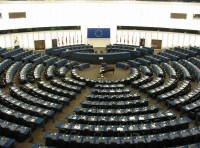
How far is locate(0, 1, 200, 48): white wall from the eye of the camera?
39625 mm

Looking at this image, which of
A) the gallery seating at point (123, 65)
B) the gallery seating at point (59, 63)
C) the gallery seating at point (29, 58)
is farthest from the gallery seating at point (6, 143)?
the gallery seating at point (123, 65)

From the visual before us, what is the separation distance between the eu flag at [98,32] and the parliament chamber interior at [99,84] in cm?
17

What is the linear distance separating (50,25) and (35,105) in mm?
23216

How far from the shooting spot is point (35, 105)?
21.4 metres

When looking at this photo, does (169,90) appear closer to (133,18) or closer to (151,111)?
(151,111)

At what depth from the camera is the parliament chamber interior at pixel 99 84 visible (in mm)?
17641

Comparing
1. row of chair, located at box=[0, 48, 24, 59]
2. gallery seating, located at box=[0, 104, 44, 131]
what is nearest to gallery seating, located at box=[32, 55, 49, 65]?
row of chair, located at box=[0, 48, 24, 59]

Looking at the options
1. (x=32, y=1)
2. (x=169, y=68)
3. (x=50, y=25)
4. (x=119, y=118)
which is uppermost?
(x=32, y=1)

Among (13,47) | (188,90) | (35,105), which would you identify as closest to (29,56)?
(13,47)

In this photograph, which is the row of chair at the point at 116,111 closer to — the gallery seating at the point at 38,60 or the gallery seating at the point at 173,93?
the gallery seating at the point at 173,93

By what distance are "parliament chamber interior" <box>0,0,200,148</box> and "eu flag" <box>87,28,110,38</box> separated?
0.56 ft

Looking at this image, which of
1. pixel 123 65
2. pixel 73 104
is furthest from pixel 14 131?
pixel 123 65

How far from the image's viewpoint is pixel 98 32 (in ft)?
139

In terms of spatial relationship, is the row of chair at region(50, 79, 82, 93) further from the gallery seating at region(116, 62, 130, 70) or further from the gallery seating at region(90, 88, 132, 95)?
the gallery seating at region(116, 62, 130, 70)
